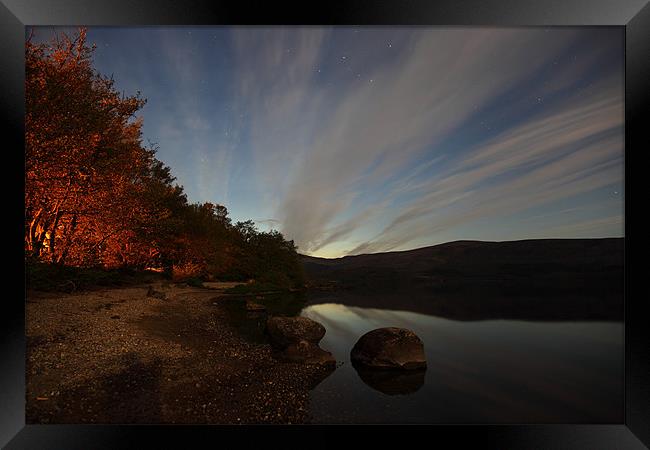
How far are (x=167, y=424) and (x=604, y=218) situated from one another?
6.92 meters

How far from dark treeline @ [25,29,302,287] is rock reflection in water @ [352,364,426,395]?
6580mm

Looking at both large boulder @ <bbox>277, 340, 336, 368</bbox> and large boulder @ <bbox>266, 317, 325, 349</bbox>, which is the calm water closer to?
large boulder @ <bbox>277, 340, 336, 368</bbox>

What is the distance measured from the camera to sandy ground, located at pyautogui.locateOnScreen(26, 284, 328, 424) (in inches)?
127

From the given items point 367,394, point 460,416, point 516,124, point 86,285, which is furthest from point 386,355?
point 86,285

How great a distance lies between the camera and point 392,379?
17.2 ft

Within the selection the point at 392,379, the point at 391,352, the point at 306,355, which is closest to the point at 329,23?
the point at 306,355

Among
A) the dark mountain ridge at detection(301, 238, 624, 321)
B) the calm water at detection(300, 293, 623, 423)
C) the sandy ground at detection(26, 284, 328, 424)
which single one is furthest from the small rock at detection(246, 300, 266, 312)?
the sandy ground at detection(26, 284, 328, 424)

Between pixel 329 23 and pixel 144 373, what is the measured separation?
5.61 m

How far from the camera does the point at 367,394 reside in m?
4.56

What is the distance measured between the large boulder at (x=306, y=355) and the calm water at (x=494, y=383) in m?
0.31

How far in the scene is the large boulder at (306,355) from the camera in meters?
5.47

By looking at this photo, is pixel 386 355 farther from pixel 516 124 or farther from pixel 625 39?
pixel 625 39

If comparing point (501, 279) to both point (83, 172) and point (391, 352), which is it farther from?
point (83, 172)

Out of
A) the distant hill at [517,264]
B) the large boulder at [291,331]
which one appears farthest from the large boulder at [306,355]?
the distant hill at [517,264]
